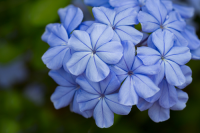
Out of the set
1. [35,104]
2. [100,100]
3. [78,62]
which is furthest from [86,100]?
[35,104]

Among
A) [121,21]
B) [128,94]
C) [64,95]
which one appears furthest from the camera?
[64,95]

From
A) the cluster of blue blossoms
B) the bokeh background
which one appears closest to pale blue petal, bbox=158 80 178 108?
the cluster of blue blossoms

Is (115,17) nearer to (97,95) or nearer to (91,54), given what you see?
(91,54)

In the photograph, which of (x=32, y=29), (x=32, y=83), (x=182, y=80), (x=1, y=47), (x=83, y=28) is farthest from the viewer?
(x=32, y=83)

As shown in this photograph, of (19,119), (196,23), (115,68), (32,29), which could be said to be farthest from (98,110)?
(196,23)

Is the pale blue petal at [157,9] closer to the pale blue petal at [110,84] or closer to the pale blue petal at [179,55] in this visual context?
the pale blue petal at [179,55]

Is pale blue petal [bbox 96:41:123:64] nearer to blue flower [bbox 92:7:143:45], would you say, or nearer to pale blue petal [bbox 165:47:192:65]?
blue flower [bbox 92:7:143:45]

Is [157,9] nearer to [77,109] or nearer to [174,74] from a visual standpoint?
[174,74]
